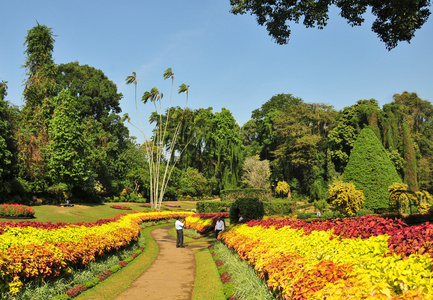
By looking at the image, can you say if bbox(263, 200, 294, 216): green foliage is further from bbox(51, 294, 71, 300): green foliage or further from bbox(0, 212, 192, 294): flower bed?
bbox(51, 294, 71, 300): green foliage

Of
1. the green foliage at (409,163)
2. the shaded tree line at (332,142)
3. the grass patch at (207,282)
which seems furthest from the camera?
the shaded tree line at (332,142)

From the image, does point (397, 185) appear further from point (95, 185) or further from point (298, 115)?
point (95, 185)

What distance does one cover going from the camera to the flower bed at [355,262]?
3523 mm

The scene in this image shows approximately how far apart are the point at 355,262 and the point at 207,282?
5.74 metres

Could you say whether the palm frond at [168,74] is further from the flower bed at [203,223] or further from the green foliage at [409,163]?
the green foliage at [409,163]

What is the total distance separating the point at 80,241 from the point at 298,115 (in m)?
51.4

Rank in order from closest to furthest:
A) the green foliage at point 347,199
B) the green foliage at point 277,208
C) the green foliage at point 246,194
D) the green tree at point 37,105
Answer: the green foliage at point 347,199, the green foliage at point 277,208, the green tree at point 37,105, the green foliage at point 246,194

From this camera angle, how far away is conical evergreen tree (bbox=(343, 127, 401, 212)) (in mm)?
31797

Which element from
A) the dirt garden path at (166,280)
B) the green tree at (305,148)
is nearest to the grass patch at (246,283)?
the dirt garden path at (166,280)

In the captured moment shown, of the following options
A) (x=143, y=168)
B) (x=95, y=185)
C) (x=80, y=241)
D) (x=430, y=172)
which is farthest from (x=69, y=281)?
(x=430, y=172)

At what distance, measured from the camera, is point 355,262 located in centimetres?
469

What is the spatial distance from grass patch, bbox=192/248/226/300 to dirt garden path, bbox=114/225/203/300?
0.22 m

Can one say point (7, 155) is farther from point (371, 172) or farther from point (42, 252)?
point (371, 172)

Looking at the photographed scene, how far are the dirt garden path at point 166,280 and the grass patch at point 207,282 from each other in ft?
0.71
